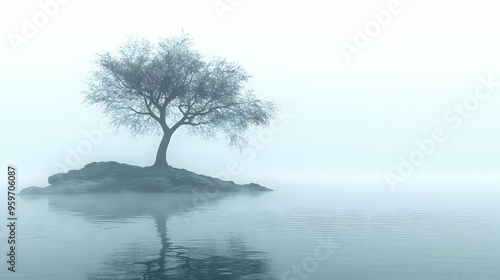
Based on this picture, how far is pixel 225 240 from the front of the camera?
19.7m

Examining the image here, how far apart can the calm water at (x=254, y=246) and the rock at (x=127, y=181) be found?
21.3m

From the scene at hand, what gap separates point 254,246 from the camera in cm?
1842

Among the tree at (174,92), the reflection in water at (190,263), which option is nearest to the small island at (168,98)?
the tree at (174,92)

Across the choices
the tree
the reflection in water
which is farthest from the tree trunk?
the reflection in water

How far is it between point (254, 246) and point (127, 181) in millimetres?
36652

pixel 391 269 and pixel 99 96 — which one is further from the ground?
pixel 99 96

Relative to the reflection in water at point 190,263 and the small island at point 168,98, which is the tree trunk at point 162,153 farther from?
the reflection in water at point 190,263

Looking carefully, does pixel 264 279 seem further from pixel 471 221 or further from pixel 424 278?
pixel 471 221

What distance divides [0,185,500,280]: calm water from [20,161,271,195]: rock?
70.0 feet

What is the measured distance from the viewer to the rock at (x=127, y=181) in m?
51.6

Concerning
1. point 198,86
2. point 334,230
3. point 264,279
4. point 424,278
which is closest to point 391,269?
point 424,278

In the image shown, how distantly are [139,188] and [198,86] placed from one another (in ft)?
36.7

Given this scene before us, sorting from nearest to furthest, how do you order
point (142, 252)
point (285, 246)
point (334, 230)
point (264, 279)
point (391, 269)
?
point (264, 279) → point (391, 269) → point (142, 252) → point (285, 246) → point (334, 230)

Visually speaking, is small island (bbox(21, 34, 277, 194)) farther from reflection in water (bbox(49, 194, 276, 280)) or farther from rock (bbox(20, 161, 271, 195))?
reflection in water (bbox(49, 194, 276, 280))
